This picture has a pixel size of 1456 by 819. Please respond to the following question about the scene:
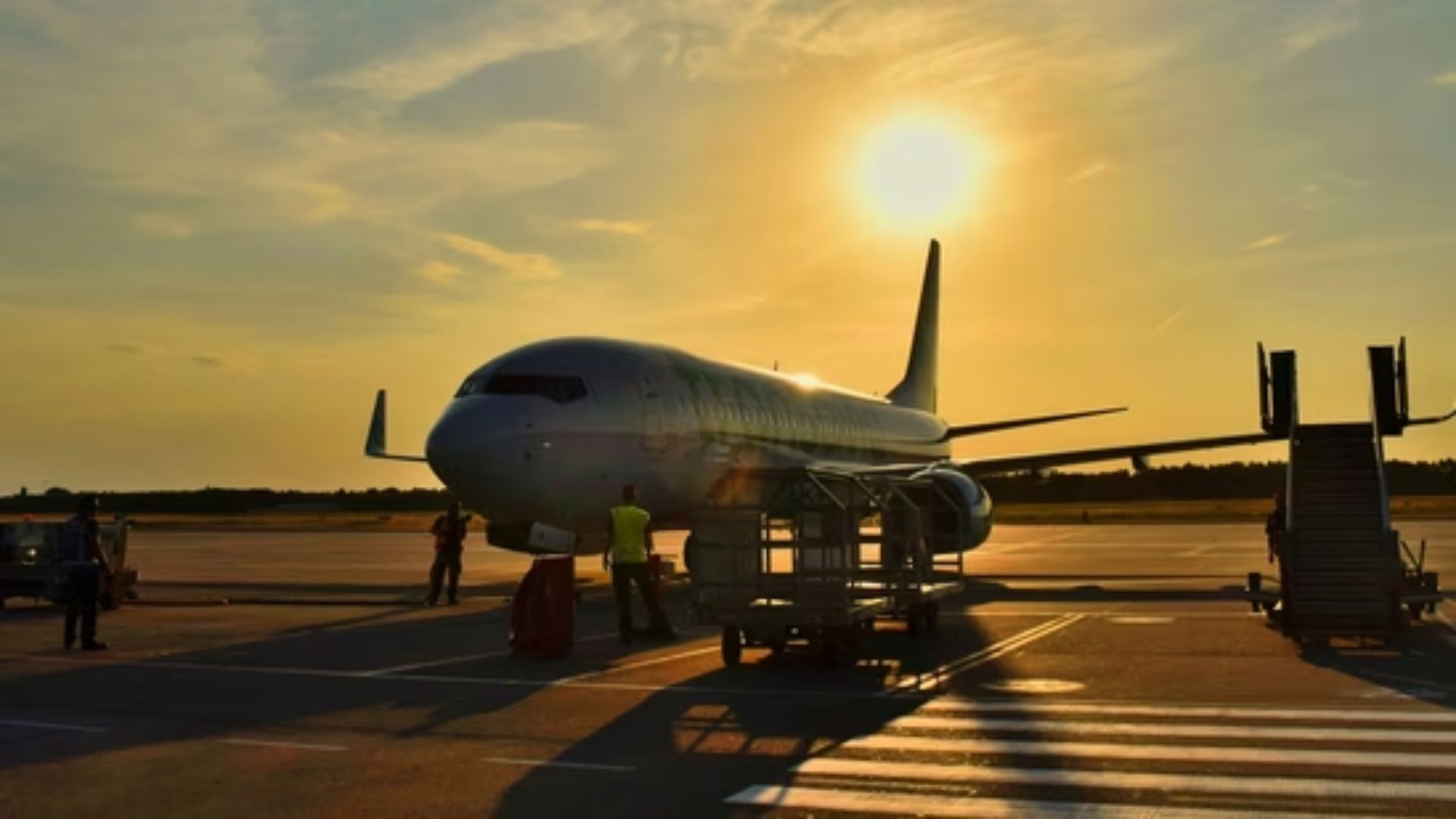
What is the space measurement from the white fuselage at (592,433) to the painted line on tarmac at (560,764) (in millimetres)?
12268

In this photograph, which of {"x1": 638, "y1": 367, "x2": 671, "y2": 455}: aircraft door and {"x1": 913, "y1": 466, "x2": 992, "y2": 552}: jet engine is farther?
{"x1": 913, "y1": 466, "x2": 992, "y2": 552}: jet engine

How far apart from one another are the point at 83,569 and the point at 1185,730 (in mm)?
13179

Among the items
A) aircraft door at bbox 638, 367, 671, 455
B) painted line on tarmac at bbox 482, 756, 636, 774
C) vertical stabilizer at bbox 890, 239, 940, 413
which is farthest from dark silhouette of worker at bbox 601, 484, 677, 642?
vertical stabilizer at bbox 890, 239, 940, 413

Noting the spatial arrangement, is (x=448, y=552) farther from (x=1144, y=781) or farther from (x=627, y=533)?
(x=1144, y=781)

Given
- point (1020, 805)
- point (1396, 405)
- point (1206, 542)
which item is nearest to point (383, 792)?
point (1020, 805)

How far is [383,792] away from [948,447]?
4092 cm

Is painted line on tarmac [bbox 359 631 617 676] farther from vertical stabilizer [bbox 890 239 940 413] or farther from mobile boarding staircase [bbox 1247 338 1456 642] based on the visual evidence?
vertical stabilizer [bbox 890 239 940 413]

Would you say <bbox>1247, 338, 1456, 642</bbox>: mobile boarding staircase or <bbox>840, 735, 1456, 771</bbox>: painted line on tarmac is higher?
<bbox>1247, 338, 1456, 642</bbox>: mobile boarding staircase

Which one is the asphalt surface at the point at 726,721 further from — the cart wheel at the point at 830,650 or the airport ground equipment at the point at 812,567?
the airport ground equipment at the point at 812,567

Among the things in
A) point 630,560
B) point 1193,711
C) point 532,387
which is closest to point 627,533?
point 630,560

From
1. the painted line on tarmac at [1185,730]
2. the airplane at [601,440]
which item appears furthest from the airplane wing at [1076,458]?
the painted line on tarmac at [1185,730]

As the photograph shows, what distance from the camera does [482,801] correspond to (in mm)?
8031

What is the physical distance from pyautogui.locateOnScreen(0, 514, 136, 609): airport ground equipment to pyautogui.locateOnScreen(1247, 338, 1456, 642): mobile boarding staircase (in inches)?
713

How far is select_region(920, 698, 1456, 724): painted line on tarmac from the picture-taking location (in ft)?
35.1
